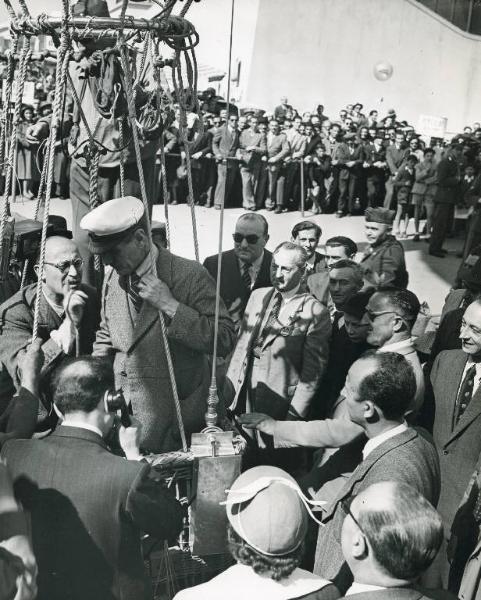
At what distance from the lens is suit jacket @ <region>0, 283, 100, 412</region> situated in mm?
3373

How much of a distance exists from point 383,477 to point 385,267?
349 cm

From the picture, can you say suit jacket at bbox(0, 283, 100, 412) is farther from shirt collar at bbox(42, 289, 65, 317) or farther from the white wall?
the white wall

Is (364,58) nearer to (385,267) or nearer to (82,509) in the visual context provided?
(385,267)

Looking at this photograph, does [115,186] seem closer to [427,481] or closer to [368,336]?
[368,336]

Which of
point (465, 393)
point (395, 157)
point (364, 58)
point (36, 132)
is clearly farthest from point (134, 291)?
point (364, 58)

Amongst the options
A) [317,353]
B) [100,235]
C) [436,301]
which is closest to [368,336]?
[317,353]

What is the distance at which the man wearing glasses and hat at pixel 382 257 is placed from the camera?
19.3 ft

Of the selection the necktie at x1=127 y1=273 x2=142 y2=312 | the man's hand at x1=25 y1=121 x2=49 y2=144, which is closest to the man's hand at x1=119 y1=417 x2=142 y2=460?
the necktie at x1=127 y1=273 x2=142 y2=312

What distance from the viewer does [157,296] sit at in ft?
9.71

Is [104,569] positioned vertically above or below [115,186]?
below

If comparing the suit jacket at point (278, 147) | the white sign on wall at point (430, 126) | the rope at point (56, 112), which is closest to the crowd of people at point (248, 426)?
the rope at point (56, 112)

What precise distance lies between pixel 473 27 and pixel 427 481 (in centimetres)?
2770

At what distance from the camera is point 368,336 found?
3715 millimetres

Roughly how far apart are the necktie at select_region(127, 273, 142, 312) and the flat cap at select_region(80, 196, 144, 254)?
18cm
